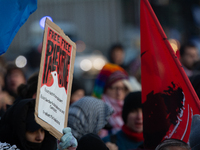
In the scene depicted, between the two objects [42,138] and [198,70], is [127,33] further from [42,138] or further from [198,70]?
[42,138]

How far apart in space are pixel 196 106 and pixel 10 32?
146 cm

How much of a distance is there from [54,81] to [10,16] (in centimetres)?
71

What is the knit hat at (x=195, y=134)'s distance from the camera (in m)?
2.75

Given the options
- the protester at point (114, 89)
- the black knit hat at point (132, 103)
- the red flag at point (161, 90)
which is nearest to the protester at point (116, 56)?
the protester at point (114, 89)

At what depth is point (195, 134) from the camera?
2803 millimetres

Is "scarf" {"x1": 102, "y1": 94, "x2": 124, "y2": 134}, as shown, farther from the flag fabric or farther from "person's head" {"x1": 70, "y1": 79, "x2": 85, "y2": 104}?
the flag fabric

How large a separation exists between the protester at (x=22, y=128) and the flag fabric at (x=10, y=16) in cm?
45

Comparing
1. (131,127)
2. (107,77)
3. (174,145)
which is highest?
(107,77)

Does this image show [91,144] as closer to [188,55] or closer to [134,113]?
[134,113]

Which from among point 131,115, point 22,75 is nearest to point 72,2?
point 22,75

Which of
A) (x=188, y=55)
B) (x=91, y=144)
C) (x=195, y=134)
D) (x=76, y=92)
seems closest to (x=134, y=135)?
(x=76, y=92)

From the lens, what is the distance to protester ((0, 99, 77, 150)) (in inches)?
113

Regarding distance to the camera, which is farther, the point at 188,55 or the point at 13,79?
the point at 188,55

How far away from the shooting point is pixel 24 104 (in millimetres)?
2936
